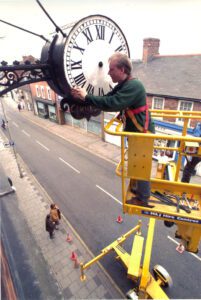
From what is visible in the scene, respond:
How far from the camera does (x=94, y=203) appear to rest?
12297mm

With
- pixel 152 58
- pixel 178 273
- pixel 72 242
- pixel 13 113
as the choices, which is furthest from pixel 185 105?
pixel 13 113

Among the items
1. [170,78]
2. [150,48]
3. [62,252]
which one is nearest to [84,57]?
[62,252]

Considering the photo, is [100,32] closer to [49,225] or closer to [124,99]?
[124,99]

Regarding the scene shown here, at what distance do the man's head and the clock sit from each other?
24 centimetres

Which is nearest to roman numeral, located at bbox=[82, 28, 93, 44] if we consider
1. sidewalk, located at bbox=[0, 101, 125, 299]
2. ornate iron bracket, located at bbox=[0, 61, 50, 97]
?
ornate iron bracket, located at bbox=[0, 61, 50, 97]

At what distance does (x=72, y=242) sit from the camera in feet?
31.4

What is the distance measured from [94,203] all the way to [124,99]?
34.6ft

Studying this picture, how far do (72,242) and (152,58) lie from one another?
18.4m

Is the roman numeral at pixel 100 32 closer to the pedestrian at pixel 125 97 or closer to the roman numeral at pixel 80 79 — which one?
the pedestrian at pixel 125 97

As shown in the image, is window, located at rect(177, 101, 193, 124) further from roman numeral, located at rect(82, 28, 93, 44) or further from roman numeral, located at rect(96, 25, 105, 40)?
roman numeral, located at rect(82, 28, 93, 44)

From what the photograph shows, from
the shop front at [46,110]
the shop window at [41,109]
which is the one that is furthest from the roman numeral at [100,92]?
the shop window at [41,109]

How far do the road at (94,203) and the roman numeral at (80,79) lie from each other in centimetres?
828

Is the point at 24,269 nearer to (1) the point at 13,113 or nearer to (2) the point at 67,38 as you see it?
(2) the point at 67,38

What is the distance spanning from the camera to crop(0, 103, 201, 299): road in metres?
8.23
